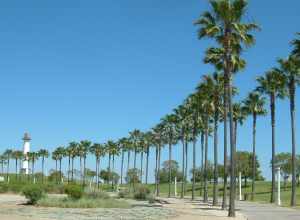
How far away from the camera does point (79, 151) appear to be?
5650 inches

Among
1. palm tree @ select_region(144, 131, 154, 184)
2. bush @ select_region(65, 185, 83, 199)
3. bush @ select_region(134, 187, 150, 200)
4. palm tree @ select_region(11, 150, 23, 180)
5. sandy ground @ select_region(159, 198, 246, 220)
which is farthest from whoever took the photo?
palm tree @ select_region(11, 150, 23, 180)

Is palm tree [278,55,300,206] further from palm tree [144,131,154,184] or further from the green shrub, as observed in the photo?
palm tree [144,131,154,184]

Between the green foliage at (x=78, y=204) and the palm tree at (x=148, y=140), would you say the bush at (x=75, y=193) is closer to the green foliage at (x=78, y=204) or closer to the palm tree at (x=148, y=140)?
the green foliage at (x=78, y=204)

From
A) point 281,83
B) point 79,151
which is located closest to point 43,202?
point 281,83

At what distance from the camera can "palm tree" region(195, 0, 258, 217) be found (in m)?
38.4

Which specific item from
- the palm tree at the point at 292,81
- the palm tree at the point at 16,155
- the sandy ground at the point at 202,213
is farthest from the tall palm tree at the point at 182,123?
the palm tree at the point at 16,155

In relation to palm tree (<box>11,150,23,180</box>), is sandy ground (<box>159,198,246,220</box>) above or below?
below

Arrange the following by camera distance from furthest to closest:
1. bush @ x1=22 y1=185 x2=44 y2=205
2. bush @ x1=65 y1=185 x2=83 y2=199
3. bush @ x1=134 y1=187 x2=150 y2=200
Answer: bush @ x1=134 y1=187 x2=150 y2=200
bush @ x1=65 y1=185 x2=83 y2=199
bush @ x1=22 y1=185 x2=44 y2=205

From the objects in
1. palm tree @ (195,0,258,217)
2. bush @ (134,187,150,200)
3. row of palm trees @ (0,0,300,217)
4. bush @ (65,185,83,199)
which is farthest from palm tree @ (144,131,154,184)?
palm tree @ (195,0,258,217)

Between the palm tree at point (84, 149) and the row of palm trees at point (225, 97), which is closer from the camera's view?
the row of palm trees at point (225, 97)

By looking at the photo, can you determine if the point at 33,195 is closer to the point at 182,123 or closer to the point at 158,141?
the point at 182,123

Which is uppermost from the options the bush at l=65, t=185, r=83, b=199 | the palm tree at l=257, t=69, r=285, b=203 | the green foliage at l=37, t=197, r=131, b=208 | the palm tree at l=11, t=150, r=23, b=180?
the palm tree at l=257, t=69, r=285, b=203

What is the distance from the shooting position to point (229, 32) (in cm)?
3925

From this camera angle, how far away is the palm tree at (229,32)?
38.4 metres
